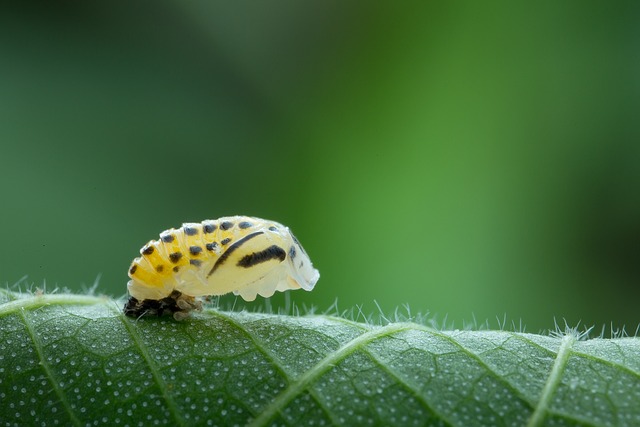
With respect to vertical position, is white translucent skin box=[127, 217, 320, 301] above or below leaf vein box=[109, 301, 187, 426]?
above

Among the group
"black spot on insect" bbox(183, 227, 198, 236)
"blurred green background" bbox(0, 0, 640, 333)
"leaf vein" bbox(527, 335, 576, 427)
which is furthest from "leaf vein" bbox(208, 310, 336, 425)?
"blurred green background" bbox(0, 0, 640, 333)

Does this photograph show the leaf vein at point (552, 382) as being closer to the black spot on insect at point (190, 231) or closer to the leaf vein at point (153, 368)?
the leaf vein at point (153, 368)

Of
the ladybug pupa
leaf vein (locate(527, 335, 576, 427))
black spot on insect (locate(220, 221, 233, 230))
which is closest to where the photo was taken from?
leaf vein (locate(527, 335, 576, 427))

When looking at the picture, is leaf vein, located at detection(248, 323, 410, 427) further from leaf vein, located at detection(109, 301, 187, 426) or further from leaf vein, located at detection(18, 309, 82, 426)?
leaf vein, located at detection(18, 309, 82, 426)

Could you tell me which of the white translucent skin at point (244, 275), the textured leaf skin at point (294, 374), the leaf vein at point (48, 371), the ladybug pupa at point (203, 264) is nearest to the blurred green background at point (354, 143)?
the white translucent skin at point (244, 275)

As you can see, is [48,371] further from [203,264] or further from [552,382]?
[552,382]

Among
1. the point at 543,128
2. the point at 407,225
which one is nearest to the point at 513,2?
the point at 543,128

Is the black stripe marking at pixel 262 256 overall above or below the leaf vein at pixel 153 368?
above
